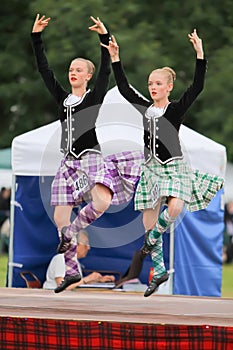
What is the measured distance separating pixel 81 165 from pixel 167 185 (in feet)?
2.28

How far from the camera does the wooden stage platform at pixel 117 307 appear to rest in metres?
6.66

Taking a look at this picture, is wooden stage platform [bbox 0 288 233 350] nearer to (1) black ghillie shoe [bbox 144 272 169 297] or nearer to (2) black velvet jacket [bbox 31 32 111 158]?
(1) black ghillie shoe [bbox 144 272 169 297]

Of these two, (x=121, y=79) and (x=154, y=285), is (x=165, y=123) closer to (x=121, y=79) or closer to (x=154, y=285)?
(x=121, y=79)

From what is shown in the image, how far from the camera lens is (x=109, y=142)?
1208 centimetres

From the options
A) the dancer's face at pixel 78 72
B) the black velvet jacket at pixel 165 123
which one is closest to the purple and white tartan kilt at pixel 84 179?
the black velvet jacket at pixel 165 123

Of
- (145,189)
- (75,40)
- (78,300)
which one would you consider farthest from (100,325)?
(75,40)

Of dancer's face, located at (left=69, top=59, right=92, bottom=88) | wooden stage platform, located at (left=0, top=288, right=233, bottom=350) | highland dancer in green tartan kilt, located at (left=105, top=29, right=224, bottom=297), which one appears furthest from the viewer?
dancer's face, located at (left=69, top=59, right=92, bottom=88)

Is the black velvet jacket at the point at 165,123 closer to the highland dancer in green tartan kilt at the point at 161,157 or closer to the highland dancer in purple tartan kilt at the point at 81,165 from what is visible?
the highland dancer in green tartan kilt at the point at 161,157

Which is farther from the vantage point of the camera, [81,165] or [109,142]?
[109,142]

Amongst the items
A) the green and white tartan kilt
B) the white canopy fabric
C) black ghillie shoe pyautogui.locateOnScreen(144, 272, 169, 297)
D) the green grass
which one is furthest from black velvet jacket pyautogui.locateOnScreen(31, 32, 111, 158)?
the green grass

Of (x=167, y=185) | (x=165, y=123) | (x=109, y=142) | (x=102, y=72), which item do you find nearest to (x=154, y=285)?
(x=167, y=185)

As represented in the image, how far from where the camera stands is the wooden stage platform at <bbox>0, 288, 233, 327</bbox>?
262 inches

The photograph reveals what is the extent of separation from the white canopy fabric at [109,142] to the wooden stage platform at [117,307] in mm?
3379

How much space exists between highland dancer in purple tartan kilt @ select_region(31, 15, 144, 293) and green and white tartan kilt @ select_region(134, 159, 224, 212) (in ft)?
0.84
